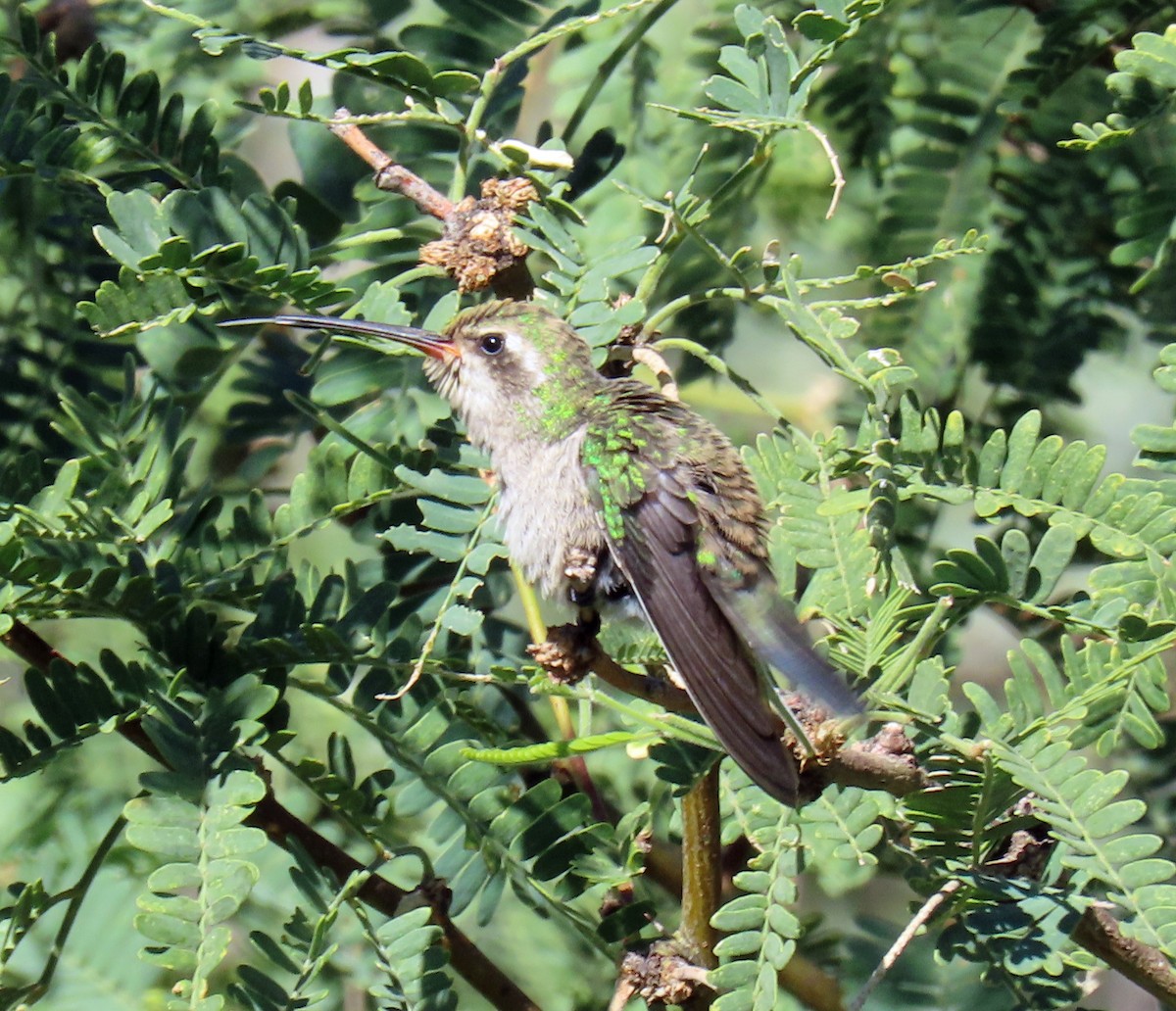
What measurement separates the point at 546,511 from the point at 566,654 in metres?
0.33

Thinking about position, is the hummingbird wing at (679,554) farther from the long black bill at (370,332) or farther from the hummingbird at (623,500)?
the long black bill at (370,332)

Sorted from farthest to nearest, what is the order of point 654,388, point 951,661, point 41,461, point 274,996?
point 951,661
point 654,388
point 41,461
point 274,996

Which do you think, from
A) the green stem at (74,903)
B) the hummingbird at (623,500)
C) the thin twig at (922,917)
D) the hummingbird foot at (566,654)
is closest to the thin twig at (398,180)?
the hummingbird at (623,500)

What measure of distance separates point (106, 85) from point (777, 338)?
2032 mm

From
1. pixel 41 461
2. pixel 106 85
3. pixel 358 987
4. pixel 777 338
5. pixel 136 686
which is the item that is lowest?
pixel 358 987

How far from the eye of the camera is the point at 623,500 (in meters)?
1.73

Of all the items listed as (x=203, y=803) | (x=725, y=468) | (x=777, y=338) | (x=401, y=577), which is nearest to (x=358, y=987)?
(x=401, y=577)

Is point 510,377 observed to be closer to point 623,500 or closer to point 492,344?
point 492,344

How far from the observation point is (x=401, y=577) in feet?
6.37

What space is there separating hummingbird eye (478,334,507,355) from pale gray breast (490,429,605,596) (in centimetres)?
14

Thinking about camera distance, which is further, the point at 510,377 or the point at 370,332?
the point at 510,377

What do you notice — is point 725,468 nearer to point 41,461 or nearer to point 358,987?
point 41,461

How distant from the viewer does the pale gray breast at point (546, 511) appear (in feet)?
5.67

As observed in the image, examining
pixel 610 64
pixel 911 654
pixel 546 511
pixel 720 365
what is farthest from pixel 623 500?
pixel 610 64
